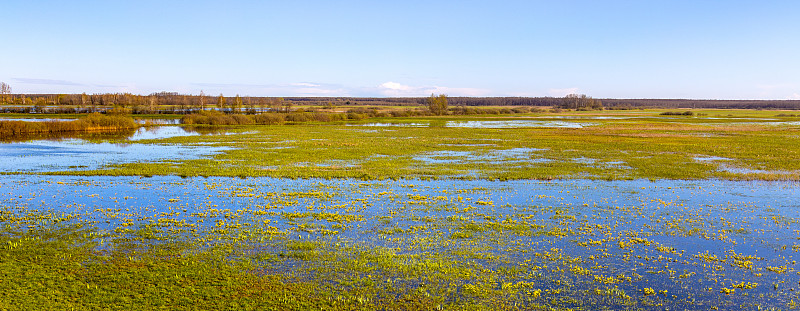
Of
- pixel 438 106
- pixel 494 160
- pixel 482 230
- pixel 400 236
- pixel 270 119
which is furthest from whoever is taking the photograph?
pixel 438 106

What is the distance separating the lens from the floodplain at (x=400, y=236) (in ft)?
36.7

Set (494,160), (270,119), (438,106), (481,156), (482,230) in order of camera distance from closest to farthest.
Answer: (482,230) < (494,160) < (481,156) < (270,119) < (438,106)

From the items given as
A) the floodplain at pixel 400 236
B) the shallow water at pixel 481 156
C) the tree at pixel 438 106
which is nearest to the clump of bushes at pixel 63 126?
the floodplain at pixel 400 236

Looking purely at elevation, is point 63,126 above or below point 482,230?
above

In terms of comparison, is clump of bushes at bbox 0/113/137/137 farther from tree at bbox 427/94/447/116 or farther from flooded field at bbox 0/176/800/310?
tree at bbox 427/94/447/116

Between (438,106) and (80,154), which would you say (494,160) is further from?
(438,106)

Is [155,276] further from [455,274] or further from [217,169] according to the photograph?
[217,169]

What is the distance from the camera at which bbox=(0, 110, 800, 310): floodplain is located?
36.7ft

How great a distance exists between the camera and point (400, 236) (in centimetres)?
1578

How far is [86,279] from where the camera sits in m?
11.8

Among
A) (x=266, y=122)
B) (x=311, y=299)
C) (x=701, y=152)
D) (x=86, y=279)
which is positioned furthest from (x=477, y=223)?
(x=266, y=122)

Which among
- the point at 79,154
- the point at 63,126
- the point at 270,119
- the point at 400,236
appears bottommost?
the point at 400,236

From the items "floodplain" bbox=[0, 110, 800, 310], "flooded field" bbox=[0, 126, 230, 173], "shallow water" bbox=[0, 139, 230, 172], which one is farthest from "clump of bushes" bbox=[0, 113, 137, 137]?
"floodplain" bbox=[0, 110, 800, 310]

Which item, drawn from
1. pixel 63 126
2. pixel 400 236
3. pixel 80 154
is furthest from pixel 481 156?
pixel 63 126
